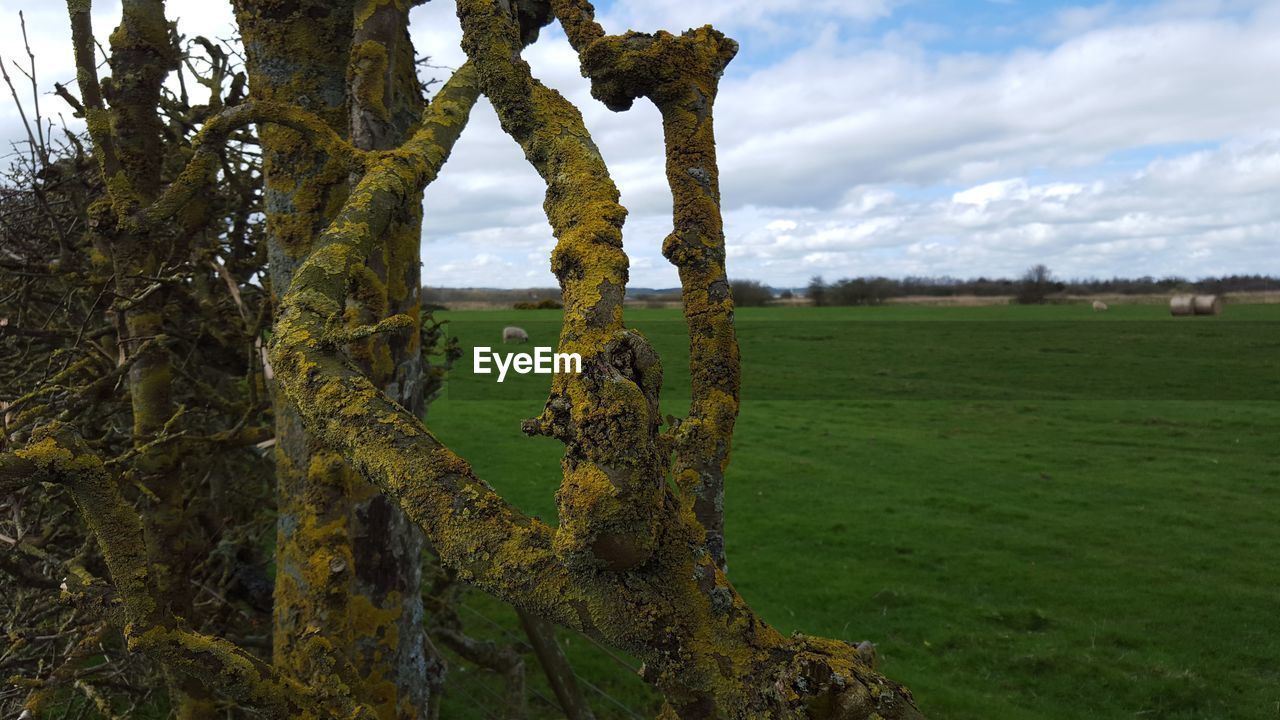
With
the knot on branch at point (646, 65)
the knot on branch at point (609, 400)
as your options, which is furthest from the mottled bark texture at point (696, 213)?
the knot on branch at point (609, 400)

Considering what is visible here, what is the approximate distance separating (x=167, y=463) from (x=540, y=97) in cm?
314

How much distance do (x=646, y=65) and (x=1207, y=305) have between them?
160 feet

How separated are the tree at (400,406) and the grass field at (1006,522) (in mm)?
5157

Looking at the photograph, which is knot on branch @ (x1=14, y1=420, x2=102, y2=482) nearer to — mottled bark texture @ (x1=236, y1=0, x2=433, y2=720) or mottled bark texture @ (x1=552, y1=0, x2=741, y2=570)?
mottled bark texture @ (x1=236, y1=0, x2=433, y2=720)

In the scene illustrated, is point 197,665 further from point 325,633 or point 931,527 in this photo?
point 931,527

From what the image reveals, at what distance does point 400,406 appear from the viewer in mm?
1324

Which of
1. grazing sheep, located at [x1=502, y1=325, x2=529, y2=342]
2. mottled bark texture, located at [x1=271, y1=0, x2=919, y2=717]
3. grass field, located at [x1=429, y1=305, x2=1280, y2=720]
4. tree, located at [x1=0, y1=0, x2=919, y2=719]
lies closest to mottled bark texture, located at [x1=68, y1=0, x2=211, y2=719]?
tree, located at [x1=0, y1=0, x2=919, y2=719]

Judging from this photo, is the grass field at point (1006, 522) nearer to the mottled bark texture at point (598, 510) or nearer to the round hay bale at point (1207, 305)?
the mottled bark texture at point (598, 510)

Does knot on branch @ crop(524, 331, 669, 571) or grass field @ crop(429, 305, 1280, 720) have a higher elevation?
knot on branch @ crop(524, 331, 669, 571)

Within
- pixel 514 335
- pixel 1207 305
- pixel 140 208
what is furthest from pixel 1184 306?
pixel 140 208

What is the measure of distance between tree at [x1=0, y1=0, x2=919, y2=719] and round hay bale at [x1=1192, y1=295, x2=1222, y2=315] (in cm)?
4795

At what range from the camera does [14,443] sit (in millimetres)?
3477

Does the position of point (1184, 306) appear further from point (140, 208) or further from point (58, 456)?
point (58, 456)

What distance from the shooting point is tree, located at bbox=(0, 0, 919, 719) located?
45.7 inches
